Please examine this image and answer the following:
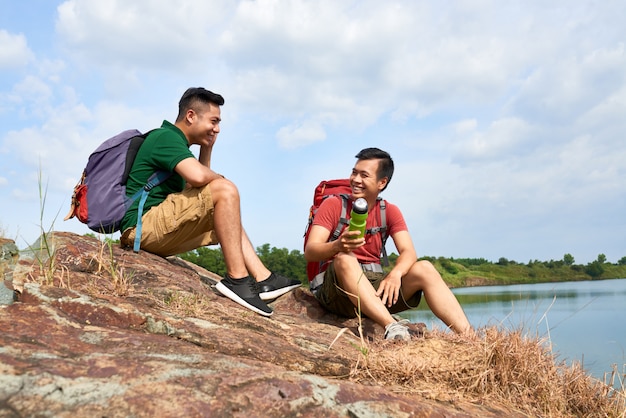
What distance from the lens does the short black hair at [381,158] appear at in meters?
5.45

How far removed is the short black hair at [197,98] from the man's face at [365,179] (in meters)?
1.66

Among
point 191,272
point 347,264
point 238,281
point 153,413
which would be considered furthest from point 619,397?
point 191,272

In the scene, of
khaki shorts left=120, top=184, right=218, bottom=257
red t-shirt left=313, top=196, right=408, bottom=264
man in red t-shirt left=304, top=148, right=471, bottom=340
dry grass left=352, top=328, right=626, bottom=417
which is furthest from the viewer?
red t-shirt left=313, top=196, right=408, bottom=264

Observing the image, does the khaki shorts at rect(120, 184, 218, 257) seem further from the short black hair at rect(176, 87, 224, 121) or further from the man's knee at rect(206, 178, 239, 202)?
the short black hair at rect(176, 87, 224, 121)

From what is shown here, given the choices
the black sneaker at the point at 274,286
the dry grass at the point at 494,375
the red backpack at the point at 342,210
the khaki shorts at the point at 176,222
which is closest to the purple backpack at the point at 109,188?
the khaki shorts at the point at 176,222

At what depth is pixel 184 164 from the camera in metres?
4.80

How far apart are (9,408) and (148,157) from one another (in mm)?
3382

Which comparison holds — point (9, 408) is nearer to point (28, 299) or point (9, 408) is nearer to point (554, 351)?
point (28, 299)

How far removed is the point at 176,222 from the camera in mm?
4949

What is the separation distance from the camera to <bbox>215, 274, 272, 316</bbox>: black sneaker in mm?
4441

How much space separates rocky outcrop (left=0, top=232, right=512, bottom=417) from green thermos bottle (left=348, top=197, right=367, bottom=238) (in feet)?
3.13

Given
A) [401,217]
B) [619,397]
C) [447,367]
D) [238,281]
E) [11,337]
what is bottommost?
[619,397]

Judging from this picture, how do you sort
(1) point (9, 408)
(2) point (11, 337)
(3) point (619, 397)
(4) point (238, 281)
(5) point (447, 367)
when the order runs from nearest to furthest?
(1) point (9, 408) → (2) point (11, 337) → (5) point (447, 367) → (3) point (619, 397) → (4) point (238, 281)

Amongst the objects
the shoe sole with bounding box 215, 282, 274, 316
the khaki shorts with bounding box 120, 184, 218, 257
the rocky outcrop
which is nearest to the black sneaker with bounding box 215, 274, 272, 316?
the shoe sole with bounding box 215, 282, 274, 316
